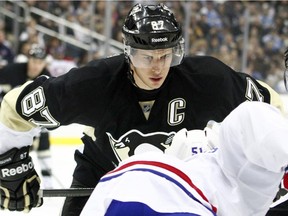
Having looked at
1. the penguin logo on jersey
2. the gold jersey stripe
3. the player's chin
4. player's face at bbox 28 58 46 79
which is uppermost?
the player's chin

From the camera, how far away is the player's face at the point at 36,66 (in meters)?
5.48

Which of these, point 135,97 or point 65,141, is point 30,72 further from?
point 135,97

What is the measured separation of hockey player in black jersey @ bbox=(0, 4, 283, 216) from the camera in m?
2.29

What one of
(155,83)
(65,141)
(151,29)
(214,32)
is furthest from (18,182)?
(214,32)

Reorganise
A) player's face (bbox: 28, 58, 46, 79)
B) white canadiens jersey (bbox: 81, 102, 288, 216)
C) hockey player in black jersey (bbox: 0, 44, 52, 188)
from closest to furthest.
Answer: white canadiens jersey (bbox: 81, 102, 288, 216)
hockey player in black jersey (bbox: 0, 44, 52, 188)
player's face (bbox: 28, 58, 46, 79)

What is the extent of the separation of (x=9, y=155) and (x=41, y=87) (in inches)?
10.7

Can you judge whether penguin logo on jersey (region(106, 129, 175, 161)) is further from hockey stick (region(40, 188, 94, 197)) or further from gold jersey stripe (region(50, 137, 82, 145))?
gold jersey stripe (region(50, 137, 82, 145))

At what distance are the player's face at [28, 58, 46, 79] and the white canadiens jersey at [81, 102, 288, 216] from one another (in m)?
4.30

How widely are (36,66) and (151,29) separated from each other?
10.9 ft

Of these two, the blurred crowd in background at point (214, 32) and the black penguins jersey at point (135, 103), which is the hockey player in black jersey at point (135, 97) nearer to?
the black penguins jersey at point (135, 103)

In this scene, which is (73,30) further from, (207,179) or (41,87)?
(207,179)

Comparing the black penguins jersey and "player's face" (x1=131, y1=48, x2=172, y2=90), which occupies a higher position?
"player's face" (x1=131, y1=48, x2=172, y2=90)

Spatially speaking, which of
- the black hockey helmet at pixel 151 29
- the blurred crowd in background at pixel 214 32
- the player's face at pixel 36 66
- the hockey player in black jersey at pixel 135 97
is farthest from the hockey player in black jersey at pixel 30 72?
the black hockey helmet at pixel 151 29

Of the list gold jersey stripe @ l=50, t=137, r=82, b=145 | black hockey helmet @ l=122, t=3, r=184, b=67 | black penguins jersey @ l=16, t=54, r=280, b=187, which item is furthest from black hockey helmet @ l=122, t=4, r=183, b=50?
gold jersey stripe @ l=50, t=137, r=82, b=145
